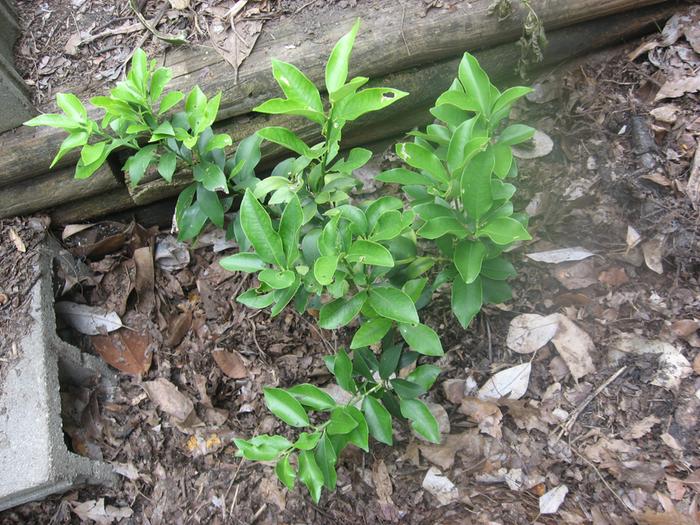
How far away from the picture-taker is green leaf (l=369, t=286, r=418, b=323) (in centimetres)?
165

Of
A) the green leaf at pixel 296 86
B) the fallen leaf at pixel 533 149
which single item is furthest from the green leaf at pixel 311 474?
the fallen leaf at pixel 533 149

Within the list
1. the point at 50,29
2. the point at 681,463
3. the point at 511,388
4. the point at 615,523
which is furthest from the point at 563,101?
the point at 50,29

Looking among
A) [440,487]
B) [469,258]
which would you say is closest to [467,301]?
[469,258]

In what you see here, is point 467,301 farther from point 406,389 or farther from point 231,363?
point 231,363

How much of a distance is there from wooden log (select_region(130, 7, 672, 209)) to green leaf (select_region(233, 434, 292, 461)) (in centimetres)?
127

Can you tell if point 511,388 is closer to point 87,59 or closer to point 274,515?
point 274,515

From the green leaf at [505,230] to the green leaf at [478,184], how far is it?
50mm

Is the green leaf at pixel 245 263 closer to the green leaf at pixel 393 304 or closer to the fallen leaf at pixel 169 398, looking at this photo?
the green leaf at pixel 393 304

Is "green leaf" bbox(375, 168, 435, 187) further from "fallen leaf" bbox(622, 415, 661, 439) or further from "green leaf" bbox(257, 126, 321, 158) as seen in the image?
"fallen leaf" bbox(622, 415, 661, 439)

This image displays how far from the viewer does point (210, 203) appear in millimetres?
2174

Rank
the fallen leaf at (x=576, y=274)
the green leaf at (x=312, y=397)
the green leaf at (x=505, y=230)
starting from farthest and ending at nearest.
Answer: the fallen leaf at (x=576, y=274) → the green leaf at (x=312, y=397) → the green leaf at (x=505, y=230)

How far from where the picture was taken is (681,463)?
1.93m

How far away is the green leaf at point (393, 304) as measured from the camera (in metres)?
1.65

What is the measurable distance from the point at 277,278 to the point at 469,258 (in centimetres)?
59
